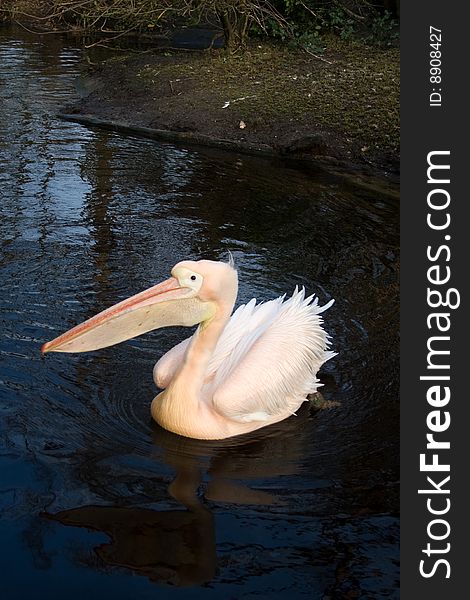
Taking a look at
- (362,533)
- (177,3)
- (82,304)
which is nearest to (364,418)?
(362,533)

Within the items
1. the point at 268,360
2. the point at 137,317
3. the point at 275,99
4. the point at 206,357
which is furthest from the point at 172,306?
the point at 275,99

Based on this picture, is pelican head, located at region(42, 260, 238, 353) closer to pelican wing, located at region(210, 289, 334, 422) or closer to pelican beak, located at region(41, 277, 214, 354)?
pelican beak, located at region(41, 277, 214, 354)

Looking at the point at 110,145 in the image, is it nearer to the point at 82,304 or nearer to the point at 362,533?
the point at 82,304

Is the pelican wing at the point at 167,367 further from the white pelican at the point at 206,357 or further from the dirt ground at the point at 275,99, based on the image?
the dirt ground at the point at 275,99

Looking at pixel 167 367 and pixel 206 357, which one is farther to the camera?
pixel 167 367

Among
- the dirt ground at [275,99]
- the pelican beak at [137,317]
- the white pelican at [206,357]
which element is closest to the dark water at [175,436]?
the white pelican at [206,357]

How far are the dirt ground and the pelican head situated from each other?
16.7 ft

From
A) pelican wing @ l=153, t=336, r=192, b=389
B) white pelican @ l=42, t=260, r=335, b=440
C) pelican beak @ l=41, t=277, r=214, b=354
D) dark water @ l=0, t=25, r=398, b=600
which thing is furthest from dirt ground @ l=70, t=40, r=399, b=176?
pelican beak @ l=41, t=277, r=214, b=354

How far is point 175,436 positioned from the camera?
4344 mm

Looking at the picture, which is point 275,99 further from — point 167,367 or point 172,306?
point 172,306

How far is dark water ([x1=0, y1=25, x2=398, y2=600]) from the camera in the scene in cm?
346

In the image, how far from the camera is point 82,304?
559cm

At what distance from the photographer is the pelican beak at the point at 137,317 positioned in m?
4.10

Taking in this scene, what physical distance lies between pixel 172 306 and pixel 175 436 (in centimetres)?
61
